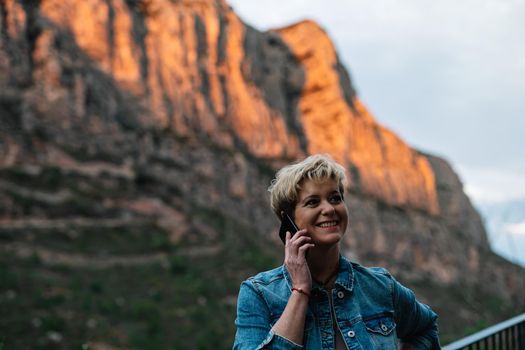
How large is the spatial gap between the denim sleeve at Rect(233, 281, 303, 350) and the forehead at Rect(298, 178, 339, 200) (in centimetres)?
45

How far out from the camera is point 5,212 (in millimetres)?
24438

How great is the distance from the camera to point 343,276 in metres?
2.28

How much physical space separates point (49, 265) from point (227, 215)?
18.3m

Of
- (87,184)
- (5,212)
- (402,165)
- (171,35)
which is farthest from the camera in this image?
(402,165)

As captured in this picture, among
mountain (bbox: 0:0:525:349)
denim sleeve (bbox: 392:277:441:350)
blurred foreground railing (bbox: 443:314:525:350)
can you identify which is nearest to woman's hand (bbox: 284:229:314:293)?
denim sleeve (bbox: 392:277:441:350)

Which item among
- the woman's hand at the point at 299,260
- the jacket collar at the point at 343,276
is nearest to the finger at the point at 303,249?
the woman's hand at the point at 299,260

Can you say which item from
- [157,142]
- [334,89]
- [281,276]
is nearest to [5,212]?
[157,142]

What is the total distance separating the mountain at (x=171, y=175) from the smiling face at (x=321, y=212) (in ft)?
17.5

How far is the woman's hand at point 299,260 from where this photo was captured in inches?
82.2

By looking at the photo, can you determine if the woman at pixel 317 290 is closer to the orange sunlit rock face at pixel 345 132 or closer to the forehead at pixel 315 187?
the forehead at pixel 315 187

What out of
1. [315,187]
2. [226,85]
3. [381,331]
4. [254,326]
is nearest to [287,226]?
[315,187]

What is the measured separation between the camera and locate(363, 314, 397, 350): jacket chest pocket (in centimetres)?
221

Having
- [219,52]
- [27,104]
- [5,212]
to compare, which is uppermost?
[219,52]

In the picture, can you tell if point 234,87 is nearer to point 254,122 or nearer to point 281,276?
point 254,122
